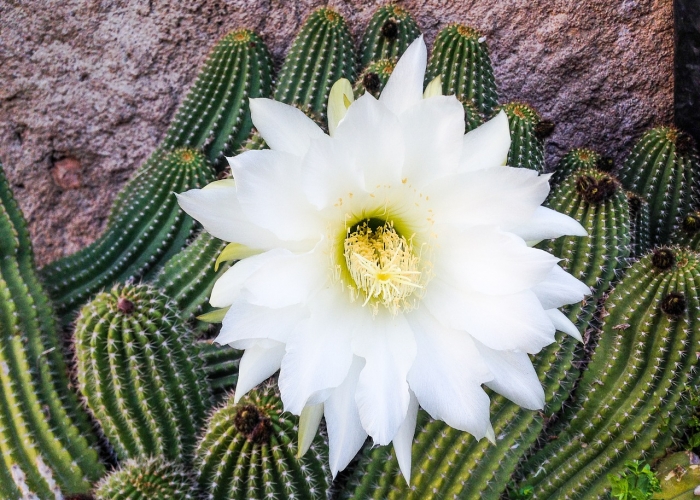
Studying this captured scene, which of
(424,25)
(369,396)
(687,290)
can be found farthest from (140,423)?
(424,25)

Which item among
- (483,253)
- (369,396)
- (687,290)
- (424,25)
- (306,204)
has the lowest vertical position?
(687,290)

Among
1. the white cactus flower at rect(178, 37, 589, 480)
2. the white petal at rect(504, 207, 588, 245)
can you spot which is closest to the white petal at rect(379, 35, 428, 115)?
the white cactus flower at rect(178, 37, 589, 480)

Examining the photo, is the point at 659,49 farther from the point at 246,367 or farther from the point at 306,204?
the point at 246,367

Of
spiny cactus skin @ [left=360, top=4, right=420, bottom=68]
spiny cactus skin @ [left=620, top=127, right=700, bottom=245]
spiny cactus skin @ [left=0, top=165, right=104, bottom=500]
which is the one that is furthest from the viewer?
spiny cactus skin @ [left=360, top=4, right=420, bottom=68]

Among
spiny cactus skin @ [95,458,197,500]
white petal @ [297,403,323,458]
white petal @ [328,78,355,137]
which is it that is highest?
white petal @ [328,78,355,137]

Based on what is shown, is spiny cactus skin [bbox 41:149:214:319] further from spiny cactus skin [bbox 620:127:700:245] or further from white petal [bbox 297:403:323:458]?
spiny cactus skin [bbox 620:127:700:245]

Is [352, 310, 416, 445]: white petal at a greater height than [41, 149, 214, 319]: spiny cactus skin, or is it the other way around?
[41, 149, 214, 319]: spiny cactus skin
